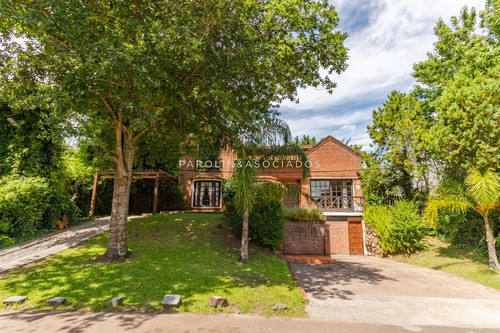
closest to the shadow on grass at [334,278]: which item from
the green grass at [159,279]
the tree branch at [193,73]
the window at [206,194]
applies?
the green grass at [159,279]

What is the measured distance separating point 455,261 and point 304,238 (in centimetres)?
603

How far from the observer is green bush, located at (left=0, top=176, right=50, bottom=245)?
9805 mm

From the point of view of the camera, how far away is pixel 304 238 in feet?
39.2

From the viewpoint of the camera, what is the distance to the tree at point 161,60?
6.17m

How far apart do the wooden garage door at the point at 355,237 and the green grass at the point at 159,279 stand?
7178 mm

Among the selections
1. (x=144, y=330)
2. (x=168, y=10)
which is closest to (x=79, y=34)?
(x=168, y=10)

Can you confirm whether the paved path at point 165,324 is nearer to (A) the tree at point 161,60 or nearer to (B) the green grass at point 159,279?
(B) the green grass at point 159,279

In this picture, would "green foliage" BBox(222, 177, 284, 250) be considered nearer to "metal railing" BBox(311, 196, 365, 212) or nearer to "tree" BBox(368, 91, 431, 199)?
"metal railing" BBox(311, 196, 365, 212)

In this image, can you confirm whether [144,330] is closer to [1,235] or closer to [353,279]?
[353,279]

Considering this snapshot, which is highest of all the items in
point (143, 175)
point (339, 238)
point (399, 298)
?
point (143, 175)

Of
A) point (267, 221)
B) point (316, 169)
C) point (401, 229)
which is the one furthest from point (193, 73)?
point (316, 169)

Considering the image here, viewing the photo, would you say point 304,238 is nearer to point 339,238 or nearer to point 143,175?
point 339,238

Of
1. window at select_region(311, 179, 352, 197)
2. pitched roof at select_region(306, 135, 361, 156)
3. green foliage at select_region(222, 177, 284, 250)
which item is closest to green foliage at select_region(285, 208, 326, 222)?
green foliage at select_region(222, 177, 284, 250)

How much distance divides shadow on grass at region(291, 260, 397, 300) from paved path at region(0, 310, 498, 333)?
Answer: 5.45 feet
